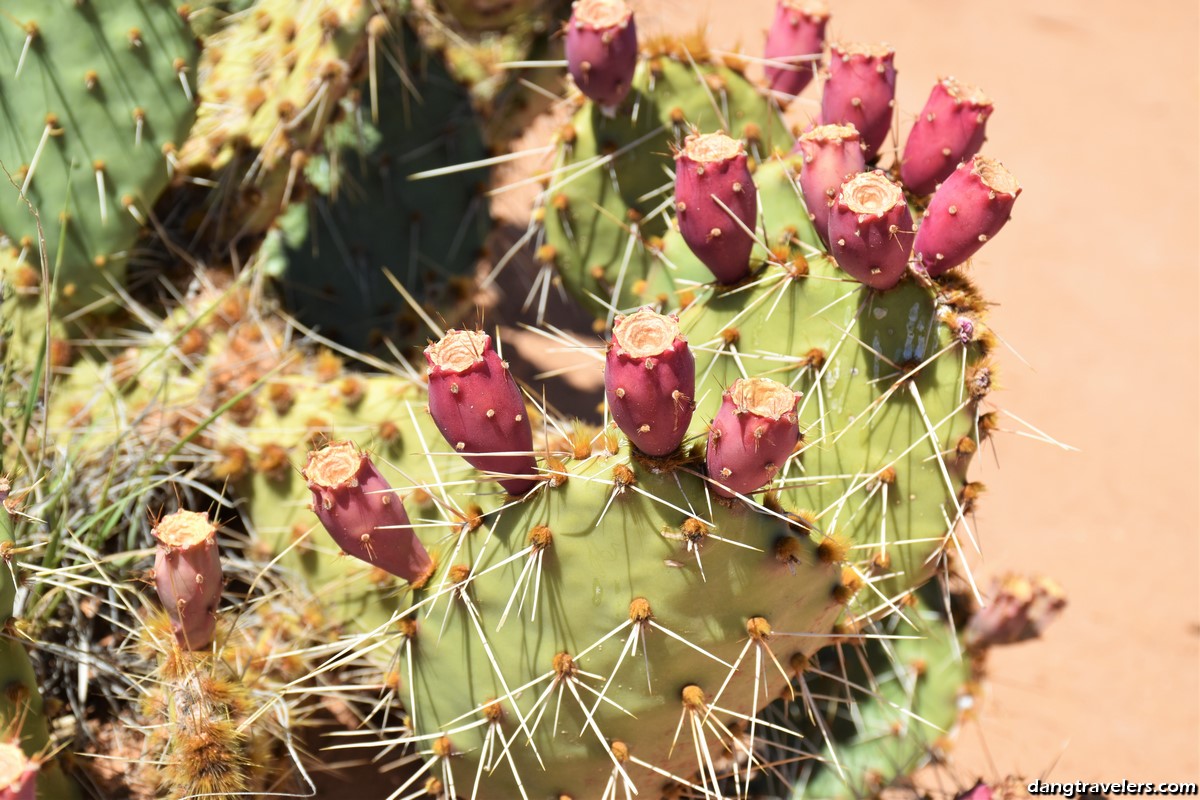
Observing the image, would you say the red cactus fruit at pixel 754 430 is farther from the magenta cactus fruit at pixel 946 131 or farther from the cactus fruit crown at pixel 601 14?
the cactus fruit crown at pixel 601 14

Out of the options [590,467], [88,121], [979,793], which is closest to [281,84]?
[88,121]

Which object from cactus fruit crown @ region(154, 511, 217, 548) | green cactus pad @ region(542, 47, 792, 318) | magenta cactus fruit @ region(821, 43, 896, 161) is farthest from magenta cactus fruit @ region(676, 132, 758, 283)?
cactus fruit crown @ region(154, 511, 217, 548)

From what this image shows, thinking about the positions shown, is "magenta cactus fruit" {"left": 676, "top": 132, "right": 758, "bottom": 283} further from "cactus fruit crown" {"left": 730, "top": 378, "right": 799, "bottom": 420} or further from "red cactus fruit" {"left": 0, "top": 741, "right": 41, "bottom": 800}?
"red cactus fruit" {"left": 0, "top": 741, "right": 41, "bottom": 800}

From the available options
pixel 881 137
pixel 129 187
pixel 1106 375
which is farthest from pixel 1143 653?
pixel 129 187

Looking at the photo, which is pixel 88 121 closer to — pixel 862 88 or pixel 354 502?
pixel 354 502

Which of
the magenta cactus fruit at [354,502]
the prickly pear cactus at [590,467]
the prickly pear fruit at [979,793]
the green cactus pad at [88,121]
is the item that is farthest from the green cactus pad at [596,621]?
the green cactus pad at [88,121]

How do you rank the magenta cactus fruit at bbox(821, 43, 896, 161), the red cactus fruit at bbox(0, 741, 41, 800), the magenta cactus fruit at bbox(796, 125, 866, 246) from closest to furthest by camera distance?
the red cactus fruit at bbox(0, 741, 41, 800) → the magenta cactus fruit at bbox(796, 125, 866, 246) → the magenta cactus fruit at bbox(821, 43, 896, 161)
